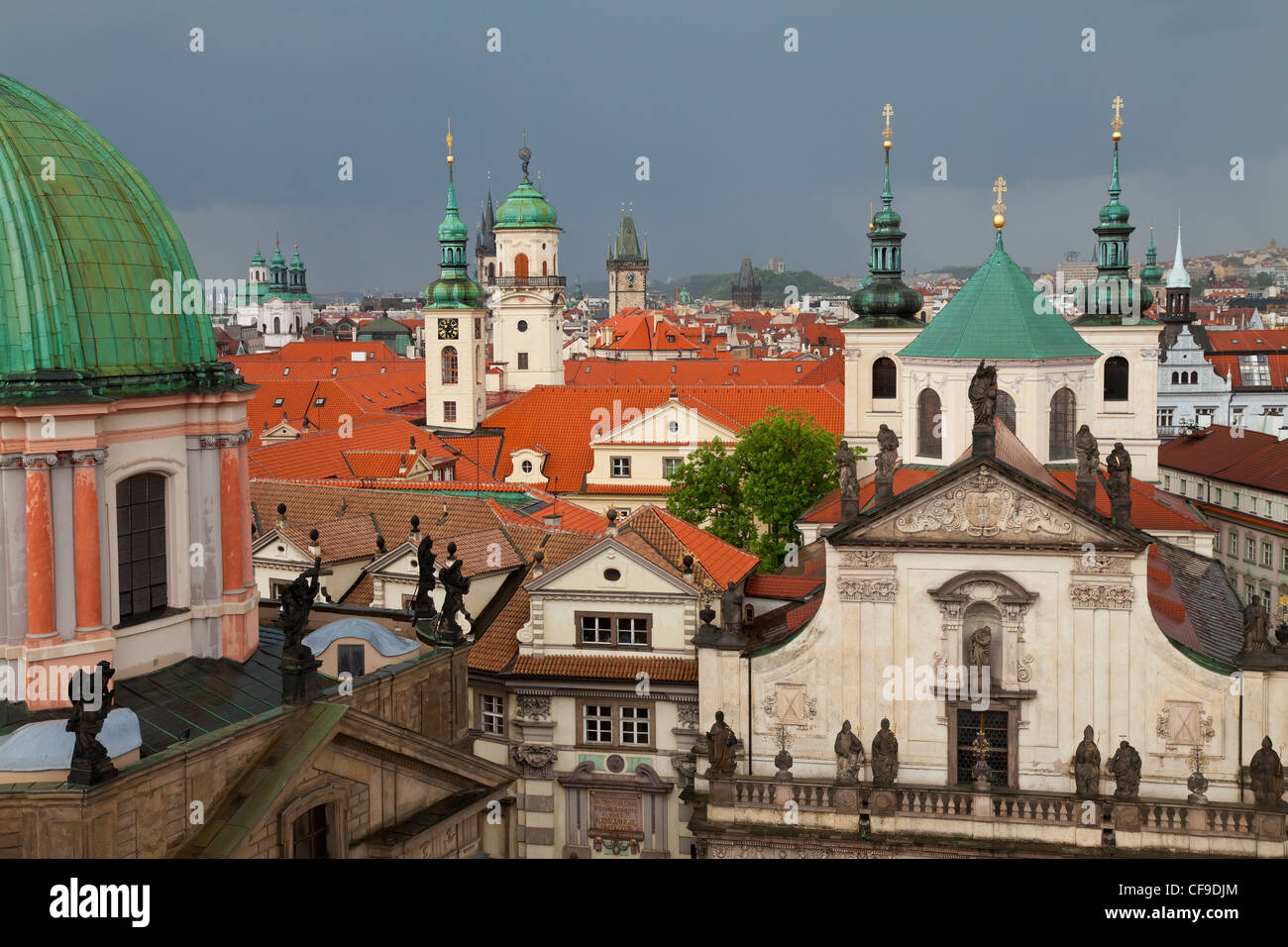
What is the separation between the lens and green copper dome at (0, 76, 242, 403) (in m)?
18.8

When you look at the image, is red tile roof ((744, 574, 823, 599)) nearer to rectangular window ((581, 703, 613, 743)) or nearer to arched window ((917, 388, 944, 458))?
rectangular window ((581, 703, 613, 743))

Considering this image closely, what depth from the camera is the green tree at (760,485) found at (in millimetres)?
57250

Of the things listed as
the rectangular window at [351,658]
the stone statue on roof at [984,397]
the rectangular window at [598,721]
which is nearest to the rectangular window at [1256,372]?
the stone statue on roof at [984,397]

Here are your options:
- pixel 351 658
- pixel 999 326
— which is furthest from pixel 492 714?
pixel 999 326

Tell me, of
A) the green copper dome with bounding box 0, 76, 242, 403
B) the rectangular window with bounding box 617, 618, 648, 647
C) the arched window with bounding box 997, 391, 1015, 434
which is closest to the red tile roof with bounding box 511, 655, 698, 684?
the rectangular window with bounding box 617, 618, 648, 647

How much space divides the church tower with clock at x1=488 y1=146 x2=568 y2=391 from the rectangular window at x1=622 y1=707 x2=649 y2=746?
205 ft

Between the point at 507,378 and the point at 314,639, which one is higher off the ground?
the point at 507,378

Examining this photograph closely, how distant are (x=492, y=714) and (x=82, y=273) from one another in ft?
61.3

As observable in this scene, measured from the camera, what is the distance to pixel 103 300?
1959cm

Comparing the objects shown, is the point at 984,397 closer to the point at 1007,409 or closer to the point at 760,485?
the point at 1007,409

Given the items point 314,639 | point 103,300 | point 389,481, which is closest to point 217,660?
point 314,639

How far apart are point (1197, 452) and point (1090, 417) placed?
29.0 m

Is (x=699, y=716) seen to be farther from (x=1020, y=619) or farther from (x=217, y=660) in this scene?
(x=217, y=660)
